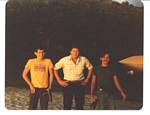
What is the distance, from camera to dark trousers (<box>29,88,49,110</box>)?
5.26 ft

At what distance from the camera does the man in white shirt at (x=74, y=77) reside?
161 cm

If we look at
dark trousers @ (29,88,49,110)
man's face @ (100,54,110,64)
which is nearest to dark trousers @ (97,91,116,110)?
man's face @ (100,54,110,64)

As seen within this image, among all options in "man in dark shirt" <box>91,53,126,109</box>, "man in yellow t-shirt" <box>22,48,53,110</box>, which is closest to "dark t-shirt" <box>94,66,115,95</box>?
"man in dark shirt" <box>91,53,126,109</box>

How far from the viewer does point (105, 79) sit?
162 cm

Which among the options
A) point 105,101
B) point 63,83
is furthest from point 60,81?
point 105,101

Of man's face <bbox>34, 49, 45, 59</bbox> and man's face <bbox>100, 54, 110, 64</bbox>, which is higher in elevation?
man's face <bbox>34, 49, 45, 59</bbox>

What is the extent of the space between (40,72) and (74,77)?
6.2 inches

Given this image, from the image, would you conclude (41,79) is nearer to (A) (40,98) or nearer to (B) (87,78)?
(A) (40,98)

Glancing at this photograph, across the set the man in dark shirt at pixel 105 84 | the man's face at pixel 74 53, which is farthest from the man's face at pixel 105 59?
the man's face at pixel 74 53

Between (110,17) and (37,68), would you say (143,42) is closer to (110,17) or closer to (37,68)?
(110,17)

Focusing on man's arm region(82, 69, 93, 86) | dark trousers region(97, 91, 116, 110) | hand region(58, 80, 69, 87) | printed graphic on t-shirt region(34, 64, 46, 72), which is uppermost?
printed graphic on t-shirt region(34, 64, 46, 72)

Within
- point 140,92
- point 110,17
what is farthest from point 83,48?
point 140,92

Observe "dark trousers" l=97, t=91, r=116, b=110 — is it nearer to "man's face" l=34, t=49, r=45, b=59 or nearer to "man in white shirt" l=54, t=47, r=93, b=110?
"man in white shirt" l=54, t=47, r=93, b=110
